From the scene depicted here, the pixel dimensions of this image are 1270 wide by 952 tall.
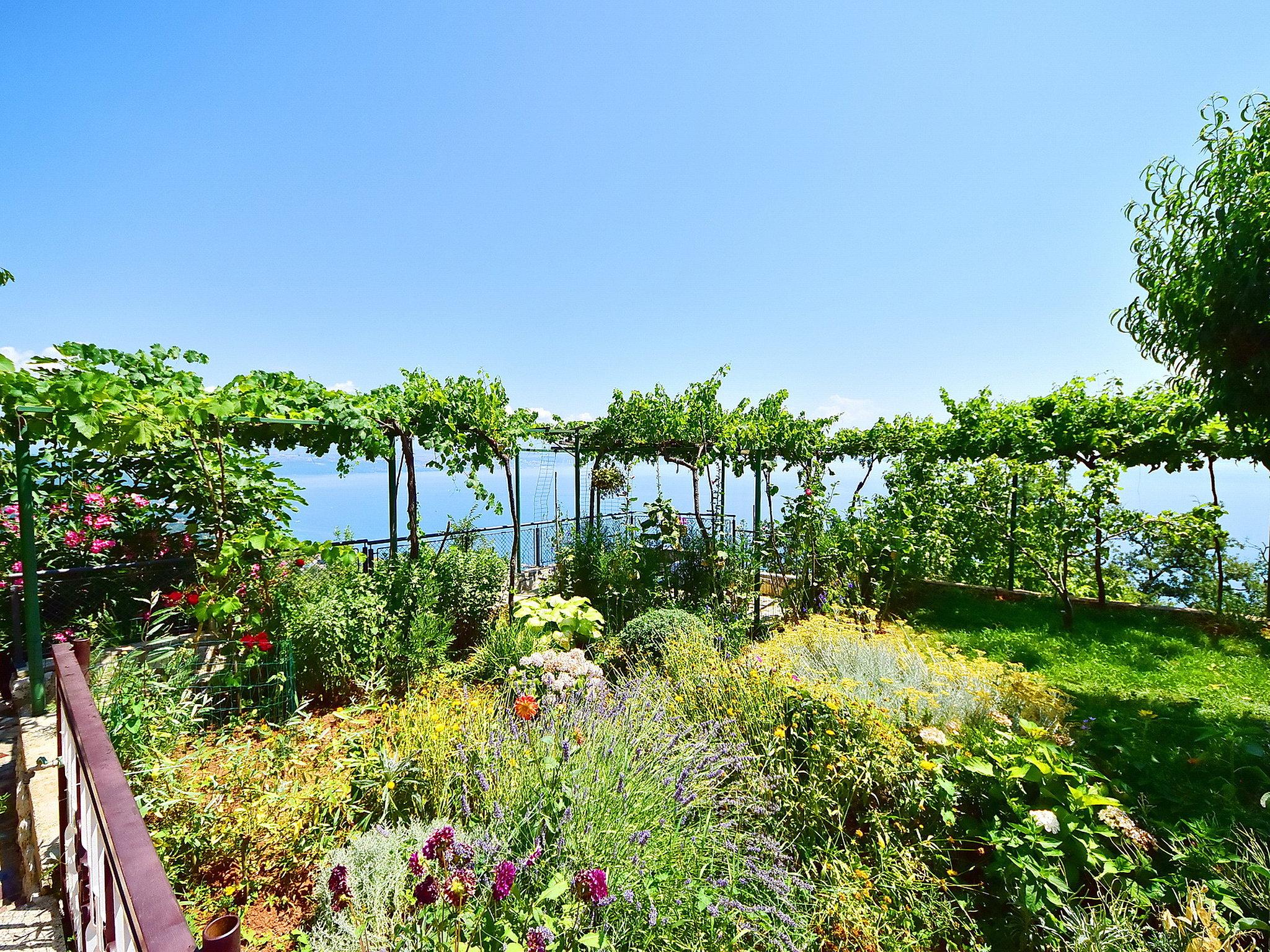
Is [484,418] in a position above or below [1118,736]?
above

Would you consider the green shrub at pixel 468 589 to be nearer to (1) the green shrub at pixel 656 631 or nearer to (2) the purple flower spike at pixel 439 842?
(1) the green shrub at pixel 656 631

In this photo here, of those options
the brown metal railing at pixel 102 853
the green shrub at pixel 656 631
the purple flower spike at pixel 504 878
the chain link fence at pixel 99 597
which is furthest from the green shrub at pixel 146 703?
the green shrub at pixel 656 631

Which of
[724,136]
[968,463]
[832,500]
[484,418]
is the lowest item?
[832,500]

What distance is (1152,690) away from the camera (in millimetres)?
4605

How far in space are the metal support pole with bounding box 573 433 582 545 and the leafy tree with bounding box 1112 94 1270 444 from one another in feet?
21.4

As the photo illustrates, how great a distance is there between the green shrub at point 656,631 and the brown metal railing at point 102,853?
3473 millimetres

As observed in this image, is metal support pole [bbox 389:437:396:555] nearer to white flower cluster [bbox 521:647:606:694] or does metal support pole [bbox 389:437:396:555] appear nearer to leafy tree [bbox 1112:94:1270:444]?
white flower cluster [bbox 521:647:606:694]

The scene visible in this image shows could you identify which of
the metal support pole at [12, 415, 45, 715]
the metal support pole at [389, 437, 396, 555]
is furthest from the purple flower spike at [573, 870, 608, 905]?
the metal support pole at [389, 437, 396, 555]

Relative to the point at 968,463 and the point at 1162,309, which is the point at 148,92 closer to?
the point at 1162,309

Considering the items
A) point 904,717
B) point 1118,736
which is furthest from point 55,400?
point 1118,736

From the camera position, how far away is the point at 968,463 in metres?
7.28

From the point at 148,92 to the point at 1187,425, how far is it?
1041 cm

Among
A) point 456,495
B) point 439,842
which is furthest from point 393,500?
point 439,842

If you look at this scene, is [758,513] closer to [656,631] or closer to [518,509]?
[656,631]
